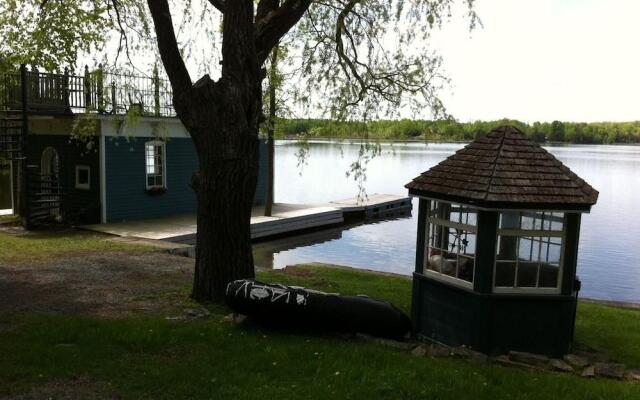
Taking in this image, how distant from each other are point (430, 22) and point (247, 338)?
739 cm

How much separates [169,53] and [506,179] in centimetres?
529

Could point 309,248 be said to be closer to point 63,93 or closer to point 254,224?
point 254,224

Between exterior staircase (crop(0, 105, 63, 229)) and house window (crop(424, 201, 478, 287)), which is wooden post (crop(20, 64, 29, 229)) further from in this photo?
house window (crop(424, 201, 478, 287))

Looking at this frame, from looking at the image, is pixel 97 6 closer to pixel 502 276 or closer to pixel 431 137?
pixel 431 137

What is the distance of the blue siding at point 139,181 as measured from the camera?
1952cm

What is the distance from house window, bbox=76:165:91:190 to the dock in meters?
1.56

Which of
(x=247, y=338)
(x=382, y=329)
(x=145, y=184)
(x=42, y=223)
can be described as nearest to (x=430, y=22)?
(x=382, y=329)

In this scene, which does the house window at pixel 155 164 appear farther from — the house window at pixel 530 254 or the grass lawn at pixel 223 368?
the house window at pixel 530 254

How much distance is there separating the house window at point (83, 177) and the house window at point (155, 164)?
2.06 meters

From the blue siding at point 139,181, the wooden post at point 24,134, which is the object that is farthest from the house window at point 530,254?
the wooden post at point 24,134

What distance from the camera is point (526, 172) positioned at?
8.09m

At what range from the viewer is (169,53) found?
9016 millimetres

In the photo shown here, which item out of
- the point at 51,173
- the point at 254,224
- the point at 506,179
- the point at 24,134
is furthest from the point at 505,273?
the point at 51,173

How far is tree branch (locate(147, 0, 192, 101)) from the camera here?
8.97 m
